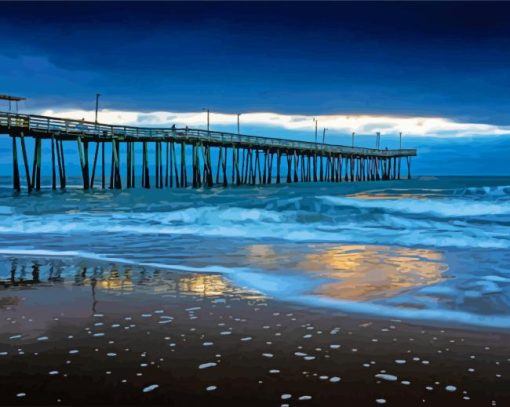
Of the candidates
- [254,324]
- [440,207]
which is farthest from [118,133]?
[254,324]

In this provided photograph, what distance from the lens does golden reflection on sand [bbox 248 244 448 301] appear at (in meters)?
7.16

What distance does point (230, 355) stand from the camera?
4.52 meters

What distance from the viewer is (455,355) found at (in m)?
4.56

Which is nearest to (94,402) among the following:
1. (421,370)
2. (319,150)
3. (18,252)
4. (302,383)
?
(302,383)

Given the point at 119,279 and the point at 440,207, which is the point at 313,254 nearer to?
the point at 119,279

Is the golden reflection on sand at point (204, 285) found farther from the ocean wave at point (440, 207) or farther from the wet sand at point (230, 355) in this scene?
the ocean wave at point (440, 207)

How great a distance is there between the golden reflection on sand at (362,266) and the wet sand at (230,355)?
1170mm

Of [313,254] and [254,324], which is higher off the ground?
[254,324]

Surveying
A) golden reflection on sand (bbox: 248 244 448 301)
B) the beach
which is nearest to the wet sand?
the beach

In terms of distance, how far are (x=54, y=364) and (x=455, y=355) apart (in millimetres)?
2896

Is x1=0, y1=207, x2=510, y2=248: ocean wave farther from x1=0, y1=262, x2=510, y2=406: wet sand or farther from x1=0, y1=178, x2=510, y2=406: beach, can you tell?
x1=0, y1=262, x2=510, y2=406: wet sand

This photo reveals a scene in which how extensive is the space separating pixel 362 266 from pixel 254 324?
3.94 metres

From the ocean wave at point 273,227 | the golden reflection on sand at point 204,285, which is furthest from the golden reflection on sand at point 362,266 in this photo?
the ocean wave at point 273,227

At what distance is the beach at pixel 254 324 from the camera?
3.85 meters
